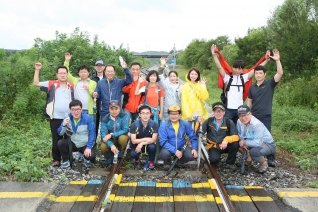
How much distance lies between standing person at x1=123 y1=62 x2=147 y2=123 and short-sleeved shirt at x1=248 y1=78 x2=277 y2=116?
222 centimetres

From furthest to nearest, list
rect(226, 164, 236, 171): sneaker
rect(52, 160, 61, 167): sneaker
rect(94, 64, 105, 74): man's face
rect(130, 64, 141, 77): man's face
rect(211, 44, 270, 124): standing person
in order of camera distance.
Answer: rect(94, 64, 105, 74): man's face
rect(130, 64, 141, 77): man's face
rect(211, 44, 270, 124): standing person
rect(226, 164, 236, 171): sneaker
rect(52, 160, 61, 167): sneaker

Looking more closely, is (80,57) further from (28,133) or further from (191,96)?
(191,96)

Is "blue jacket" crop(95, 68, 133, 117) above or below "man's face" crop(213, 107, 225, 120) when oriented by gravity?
above

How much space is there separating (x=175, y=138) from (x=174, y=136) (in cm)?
4

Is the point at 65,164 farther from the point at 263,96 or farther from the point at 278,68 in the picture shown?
the point at 278,68

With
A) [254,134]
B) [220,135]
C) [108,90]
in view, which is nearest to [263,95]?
[254,134]

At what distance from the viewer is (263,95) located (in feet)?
19.1

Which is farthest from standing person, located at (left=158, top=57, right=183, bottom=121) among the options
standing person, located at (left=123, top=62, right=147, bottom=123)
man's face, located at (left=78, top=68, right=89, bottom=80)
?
man's face, located at (left=78, top=68, right=89, bottom=80)

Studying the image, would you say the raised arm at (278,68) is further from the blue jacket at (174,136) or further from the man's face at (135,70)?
the man's face at (135,70)

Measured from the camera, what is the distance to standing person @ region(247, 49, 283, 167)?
5789 millimetres

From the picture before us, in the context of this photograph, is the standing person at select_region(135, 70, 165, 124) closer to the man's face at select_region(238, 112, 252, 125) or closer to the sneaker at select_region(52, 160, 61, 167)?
the man's face at select_region(238, 112, 252, 125)

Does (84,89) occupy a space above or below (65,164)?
above

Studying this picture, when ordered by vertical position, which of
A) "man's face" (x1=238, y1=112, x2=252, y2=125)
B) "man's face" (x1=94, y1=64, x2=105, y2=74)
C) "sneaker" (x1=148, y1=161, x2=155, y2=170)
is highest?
"man's face" (x1=94, y1=64, x2=105, y2=74)

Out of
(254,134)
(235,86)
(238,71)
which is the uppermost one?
(238,71)
